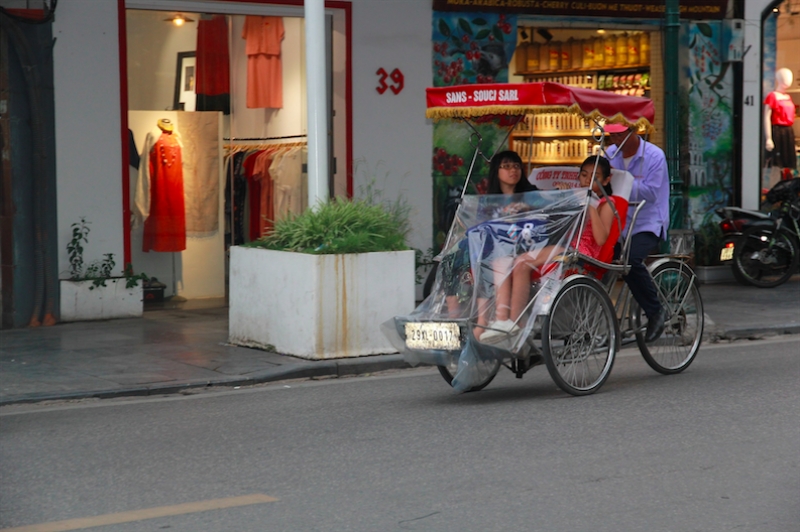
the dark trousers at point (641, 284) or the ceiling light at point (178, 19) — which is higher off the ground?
the ceiling light at point (178, 19)

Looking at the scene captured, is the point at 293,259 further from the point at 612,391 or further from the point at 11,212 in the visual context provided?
the point at 11,212

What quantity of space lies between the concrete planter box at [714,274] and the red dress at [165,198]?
6914mm

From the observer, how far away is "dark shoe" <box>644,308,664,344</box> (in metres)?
8.40

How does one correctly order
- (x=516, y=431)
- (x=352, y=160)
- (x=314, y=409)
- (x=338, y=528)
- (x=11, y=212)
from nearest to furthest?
(x=338, y=528) → (x=516, y=431) → (x=314, y=409) → (x=11, y=212) → (x=352, y=160)

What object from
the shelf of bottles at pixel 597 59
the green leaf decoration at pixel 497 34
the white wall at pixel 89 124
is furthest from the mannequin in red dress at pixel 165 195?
the shelf of bottles at pixel 597 59

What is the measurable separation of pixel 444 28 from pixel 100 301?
5.35 m

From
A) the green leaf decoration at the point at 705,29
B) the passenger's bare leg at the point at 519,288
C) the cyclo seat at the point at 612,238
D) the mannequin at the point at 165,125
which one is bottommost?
the passenger's bare leg at the point at 519,288

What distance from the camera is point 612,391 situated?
26.5 ft

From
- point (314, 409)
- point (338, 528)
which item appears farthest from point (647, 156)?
point (338, 528)

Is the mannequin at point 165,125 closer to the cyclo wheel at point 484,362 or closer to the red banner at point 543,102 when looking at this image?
the red banner at point 543,102

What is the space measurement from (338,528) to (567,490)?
47.5 inches

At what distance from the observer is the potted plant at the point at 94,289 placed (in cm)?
1191

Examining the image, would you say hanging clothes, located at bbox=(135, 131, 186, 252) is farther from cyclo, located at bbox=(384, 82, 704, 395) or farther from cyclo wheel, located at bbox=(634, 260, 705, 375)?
cyclo wheel, located at bbox=(634, 260, 705, 375)

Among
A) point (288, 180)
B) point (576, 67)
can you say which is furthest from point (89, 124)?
point (576, 67)
